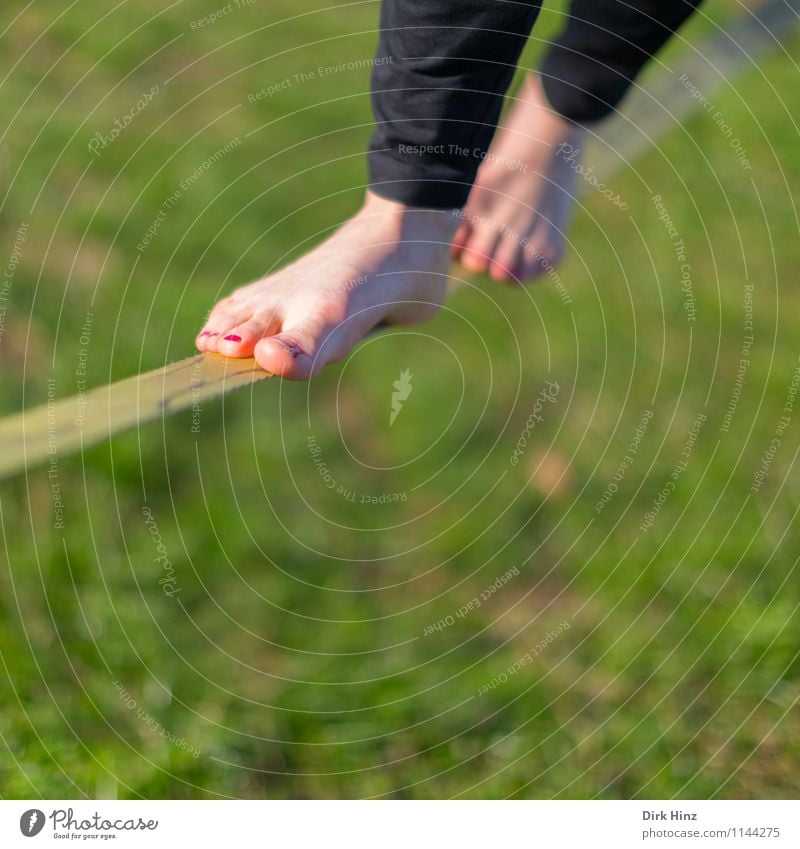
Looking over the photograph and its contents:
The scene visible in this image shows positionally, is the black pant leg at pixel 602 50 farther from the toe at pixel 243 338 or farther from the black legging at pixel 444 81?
the toe at pixel 243 338

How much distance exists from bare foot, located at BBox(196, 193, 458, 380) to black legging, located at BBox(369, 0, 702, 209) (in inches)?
2.1

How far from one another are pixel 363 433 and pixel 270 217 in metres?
0.42

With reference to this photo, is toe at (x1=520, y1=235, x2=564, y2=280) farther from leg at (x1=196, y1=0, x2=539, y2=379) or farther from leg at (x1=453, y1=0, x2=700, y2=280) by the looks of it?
leg at (x1=196, y1=0, x2=539, y2=379)

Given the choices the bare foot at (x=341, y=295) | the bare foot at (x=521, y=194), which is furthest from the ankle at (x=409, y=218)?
the bare foot at (x=521, y=194)

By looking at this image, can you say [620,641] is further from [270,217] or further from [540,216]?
[270,217]

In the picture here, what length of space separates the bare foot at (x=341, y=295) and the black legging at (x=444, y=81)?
54 mm

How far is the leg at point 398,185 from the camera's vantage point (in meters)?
0.80

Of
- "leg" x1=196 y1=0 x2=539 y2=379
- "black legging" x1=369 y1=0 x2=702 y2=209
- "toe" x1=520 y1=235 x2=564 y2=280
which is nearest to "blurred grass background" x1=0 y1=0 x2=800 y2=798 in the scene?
"toe" x1=520 y1=235 x2=564 y2=280

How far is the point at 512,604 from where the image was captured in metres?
1.22

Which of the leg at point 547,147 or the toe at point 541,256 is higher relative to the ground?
the leg at point 547,147

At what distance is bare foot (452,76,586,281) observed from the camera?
112 cm

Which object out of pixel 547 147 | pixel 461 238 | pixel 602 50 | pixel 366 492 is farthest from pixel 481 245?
pixel 366 492

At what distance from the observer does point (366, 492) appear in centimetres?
131

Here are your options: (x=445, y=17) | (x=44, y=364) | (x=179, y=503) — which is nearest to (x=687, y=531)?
(x=179, y=503)
